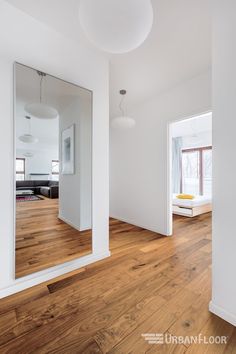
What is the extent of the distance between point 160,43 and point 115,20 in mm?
1385

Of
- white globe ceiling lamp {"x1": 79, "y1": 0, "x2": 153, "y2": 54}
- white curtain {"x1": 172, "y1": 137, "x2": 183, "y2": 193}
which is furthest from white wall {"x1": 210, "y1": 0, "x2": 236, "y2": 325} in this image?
white curtain {"x1": 172, "y1": 137, "x2": 183, "y2": 193}

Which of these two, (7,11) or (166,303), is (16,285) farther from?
(7,11)

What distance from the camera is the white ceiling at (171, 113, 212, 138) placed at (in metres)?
4.72

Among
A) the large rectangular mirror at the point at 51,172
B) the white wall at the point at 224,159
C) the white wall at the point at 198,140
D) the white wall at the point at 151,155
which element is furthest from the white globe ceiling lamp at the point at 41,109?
the white wall at the point at 198,140

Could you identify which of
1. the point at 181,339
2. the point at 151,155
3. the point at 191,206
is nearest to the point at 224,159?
the point at 181,339

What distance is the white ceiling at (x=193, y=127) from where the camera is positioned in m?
4.72

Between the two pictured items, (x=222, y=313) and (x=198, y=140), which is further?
(x=198, y=140)

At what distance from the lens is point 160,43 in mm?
1875

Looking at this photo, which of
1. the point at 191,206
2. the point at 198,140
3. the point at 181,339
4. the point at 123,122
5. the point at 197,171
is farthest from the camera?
the point at 197,171

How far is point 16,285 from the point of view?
1.50 metres

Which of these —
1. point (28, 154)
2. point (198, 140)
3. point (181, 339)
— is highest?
point (198, 140)

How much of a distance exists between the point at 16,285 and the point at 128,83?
300 centimetres

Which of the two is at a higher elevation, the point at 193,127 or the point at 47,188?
the point at 193,127

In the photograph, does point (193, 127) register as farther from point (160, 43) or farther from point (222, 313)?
point (222, 313)
